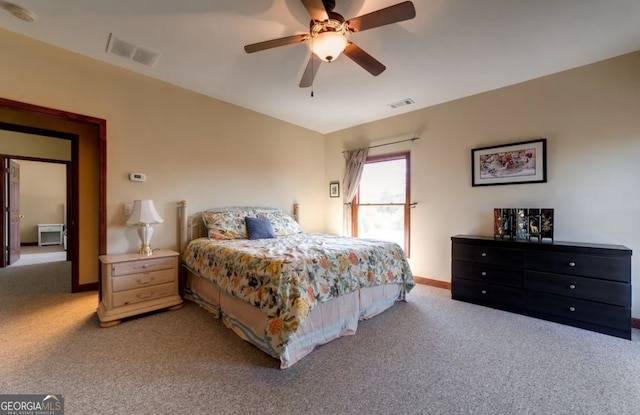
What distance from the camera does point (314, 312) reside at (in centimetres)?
214

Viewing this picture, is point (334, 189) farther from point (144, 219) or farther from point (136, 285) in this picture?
point (136, 285)

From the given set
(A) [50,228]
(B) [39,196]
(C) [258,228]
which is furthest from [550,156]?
(B) [39,196]

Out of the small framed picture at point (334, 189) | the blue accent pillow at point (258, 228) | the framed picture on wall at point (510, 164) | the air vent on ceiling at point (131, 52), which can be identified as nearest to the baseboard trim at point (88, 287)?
the blue accent pillow at point (258, 228)

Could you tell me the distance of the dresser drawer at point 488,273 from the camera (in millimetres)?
2832

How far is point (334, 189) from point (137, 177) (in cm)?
316

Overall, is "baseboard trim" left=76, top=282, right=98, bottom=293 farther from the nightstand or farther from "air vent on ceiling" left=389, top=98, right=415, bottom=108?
"air vent on ceiling" left=389, top=98, right=415, bottom=108

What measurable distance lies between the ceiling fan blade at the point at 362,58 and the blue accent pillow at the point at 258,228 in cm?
224

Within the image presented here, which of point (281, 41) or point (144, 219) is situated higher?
point (281, 41)

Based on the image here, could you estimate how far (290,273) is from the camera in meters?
1.95

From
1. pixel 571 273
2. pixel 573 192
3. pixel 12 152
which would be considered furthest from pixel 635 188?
pixel 12 152

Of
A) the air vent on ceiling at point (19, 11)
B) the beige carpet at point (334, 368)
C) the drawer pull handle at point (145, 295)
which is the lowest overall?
the beige carpet at point (334, 368)

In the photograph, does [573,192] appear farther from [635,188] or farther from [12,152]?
[12,152]

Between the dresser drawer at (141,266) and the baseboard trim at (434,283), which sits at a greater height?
the dresser drawer at (141,266)

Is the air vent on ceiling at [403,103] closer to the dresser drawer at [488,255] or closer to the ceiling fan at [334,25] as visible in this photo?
the ceiling fan at [334,25]
